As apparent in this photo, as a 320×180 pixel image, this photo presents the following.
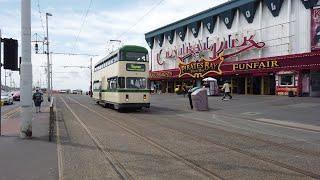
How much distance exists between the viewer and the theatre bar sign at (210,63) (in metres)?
47.3

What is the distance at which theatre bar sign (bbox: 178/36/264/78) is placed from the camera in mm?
47259

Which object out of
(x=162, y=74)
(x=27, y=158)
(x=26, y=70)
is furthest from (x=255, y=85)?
(x=27, y=158)

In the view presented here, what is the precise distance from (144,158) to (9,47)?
727 cm

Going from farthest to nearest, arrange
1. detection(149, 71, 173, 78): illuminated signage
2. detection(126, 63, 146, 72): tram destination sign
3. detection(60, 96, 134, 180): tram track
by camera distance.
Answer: detection(149, 71, 173, 78): illuminated signage
detection(126, 63, 146, 72): tram destination sign
detection(60, 96, 134, 180): tram track

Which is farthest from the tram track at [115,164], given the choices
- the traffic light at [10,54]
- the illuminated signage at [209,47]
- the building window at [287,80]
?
the illuminated signage at [209,47]

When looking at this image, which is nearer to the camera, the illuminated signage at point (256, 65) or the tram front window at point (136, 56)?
the tram front window at point (136, 56)

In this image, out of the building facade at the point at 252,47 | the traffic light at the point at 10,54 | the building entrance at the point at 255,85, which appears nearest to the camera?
the traffic light at the point at 10,54

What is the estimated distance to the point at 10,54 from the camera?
15.7 meters

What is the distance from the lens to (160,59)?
246ft

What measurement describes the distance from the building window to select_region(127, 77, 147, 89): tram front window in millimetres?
17111

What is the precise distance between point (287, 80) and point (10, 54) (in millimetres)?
30912

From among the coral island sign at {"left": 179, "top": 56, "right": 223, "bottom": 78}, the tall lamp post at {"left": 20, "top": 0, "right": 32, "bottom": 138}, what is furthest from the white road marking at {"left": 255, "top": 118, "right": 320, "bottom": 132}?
the coral island sign at {"left": 179, "top": 56, "right": 223, "bottom": 78}

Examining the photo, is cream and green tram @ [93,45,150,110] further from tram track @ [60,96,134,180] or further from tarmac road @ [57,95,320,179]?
tram track @ [60,96,134,180]

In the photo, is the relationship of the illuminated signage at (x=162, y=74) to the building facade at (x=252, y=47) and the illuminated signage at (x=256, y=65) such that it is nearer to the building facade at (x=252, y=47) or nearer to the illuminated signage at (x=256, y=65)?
the building facade at (x=252, y=47)
